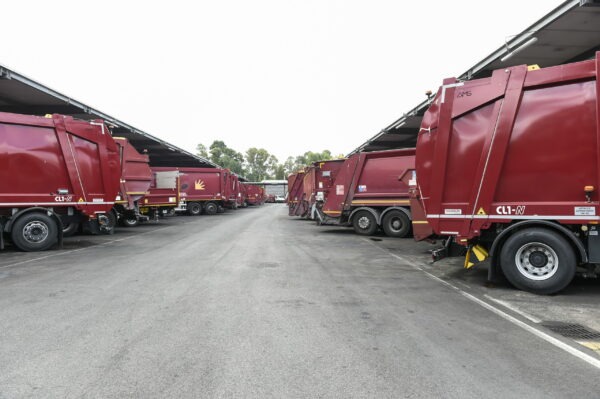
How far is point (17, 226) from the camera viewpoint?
9445 mm

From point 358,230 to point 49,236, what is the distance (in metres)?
9.56

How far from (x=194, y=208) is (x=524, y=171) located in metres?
24.9

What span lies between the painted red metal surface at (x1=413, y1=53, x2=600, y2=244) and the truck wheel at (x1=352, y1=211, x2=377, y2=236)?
22.6 ft

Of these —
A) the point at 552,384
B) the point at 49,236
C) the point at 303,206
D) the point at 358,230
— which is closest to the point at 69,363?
the point at 552,384

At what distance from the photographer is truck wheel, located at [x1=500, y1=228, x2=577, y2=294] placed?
5371mm

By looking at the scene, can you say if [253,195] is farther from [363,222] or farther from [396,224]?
[396,224]

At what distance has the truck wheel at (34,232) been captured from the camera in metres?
9.45

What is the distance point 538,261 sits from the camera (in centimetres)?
560

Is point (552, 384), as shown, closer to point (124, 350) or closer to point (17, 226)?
point (124, 350)

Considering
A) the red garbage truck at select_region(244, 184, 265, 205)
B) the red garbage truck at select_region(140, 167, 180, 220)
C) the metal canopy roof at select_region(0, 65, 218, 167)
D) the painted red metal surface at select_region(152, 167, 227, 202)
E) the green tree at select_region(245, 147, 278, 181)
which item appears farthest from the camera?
the green tree at select_region(245, 147, 278, 181)

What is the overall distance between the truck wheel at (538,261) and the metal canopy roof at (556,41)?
4.62m

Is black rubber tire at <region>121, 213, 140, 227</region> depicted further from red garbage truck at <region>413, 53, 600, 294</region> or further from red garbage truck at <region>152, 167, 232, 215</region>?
red garbage truck at <region>413, 53, 600, 294</region>

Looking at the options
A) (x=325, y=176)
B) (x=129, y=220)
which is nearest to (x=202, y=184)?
(x=129, y=220)

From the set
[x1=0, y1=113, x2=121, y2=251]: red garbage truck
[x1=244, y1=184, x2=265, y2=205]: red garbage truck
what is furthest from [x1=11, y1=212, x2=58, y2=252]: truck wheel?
[x1=244, y1=184, x2=265, y2=205]: red garbage truck
